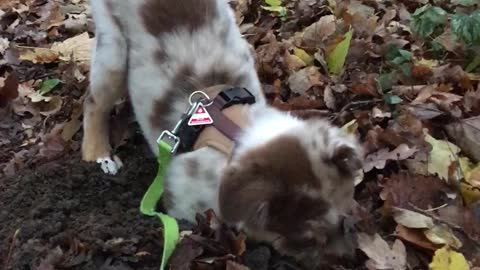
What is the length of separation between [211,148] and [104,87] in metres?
1.17

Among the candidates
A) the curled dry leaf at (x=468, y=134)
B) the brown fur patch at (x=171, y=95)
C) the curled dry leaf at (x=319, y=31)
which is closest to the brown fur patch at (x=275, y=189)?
the brown fur patch at (x=171, y=95)

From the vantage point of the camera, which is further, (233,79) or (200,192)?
(233,79)

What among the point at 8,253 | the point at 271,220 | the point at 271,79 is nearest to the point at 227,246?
the point at 271,220

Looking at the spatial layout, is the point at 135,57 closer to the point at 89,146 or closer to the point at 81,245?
the point at 89,146

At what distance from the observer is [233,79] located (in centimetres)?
413

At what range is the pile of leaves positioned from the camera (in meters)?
3.50

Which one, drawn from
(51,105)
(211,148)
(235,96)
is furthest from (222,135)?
(51,105)

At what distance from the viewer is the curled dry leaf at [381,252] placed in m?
3.38

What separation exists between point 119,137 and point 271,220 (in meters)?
1.69

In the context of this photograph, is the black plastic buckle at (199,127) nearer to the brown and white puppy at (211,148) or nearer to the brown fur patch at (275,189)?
the brown and white puppy at (211,148)

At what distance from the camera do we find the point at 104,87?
15.1 feet

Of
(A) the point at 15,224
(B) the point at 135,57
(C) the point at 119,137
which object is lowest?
(C) the point at 119,137

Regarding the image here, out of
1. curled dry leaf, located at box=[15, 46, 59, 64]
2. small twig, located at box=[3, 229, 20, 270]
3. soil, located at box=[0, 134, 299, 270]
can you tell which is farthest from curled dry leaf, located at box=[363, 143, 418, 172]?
curled dry leaf, located at box=[15, 46, 59, 64]

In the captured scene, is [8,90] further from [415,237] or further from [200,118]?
[415,237]
